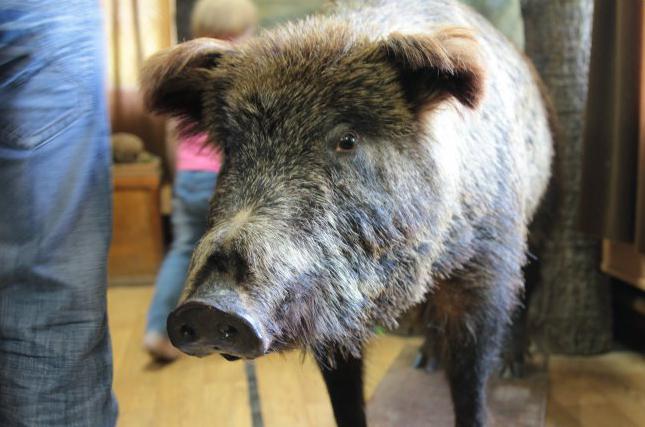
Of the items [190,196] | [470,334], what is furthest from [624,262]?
[190,196]

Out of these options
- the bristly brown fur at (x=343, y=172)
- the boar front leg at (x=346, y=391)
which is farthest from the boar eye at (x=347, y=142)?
the boar front leg at (x=346, y=391)

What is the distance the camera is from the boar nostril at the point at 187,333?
1.07 m

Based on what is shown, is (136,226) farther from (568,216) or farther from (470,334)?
(470,334)

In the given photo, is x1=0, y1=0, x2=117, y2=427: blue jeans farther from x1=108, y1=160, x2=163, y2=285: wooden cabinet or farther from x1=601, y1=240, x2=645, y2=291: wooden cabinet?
x1=108, y1=160, x2=163, y2=285: wooden cabinet

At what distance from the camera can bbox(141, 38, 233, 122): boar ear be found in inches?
58.2

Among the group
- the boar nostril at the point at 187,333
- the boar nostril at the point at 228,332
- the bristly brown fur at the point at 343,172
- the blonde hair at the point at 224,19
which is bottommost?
the boar nostril at the point at 187,333

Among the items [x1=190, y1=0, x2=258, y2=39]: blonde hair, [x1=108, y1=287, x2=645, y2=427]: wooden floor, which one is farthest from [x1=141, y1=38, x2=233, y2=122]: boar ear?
[x1=190, y1=0, x2=258, y2=39]: blonde hair

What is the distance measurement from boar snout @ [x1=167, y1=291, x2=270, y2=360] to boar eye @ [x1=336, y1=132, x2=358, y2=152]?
41cm

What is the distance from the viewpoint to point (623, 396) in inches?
89.1

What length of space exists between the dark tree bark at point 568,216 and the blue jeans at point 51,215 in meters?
1.73

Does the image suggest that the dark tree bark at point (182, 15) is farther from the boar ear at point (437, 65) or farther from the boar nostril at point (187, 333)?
the boar nostril at point (187, 333)

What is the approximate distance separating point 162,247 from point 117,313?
72cm

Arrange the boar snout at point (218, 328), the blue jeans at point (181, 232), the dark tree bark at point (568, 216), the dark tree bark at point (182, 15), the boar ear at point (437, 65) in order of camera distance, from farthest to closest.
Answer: the dark tree bark at point (182, 15)
the blue jeans at point (181, 232)
the dark tree bark at point (568, 216)
the boar ear at point (437, 65)
the boar snout at point (218, 328)

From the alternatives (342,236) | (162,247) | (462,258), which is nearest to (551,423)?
(462,258)
